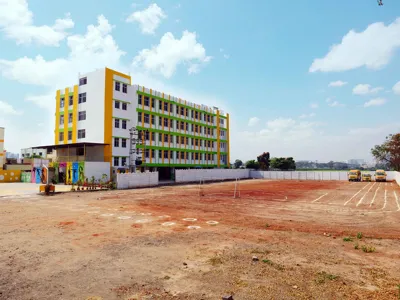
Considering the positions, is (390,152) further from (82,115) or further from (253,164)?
(82,115)

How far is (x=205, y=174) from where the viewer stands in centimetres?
5853

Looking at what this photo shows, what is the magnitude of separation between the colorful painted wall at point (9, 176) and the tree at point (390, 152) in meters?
88.3

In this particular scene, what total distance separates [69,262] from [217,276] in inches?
191

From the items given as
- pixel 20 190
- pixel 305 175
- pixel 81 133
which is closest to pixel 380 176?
pixel 305 175

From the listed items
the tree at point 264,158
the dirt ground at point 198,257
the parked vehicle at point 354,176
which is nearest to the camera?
the dirt ground at point 198,257

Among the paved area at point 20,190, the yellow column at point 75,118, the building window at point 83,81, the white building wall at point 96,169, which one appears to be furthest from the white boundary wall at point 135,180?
the building window at point 83,81

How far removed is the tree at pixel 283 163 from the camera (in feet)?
363

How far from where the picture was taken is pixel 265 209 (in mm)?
19375

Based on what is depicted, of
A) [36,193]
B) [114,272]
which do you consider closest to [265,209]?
[114,272]

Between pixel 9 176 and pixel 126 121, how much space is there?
23.2 meters

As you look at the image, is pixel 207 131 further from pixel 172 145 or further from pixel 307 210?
pixel 307 210

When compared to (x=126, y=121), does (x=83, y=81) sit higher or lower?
higher

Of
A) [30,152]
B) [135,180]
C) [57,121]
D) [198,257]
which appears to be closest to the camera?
[198,257]

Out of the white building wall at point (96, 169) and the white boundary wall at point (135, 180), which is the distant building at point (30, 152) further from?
the white boundary wall at point (135, 180)
